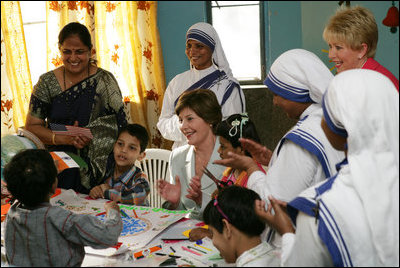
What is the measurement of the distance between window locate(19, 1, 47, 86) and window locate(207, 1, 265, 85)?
4.83ft

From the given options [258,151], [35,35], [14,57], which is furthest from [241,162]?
[35,35]

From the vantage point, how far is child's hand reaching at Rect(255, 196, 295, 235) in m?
1.51

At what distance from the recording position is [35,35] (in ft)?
13.7

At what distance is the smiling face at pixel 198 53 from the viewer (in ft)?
10.5

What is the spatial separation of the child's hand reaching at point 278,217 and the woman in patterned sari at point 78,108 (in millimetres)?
1517

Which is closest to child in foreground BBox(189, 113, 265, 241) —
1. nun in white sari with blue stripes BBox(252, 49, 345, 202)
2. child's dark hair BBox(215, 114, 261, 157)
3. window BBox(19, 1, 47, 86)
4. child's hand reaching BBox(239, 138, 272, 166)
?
child's dark hair BBox(215, 114, 261, 157)

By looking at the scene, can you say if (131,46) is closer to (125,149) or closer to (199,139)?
(125,149)

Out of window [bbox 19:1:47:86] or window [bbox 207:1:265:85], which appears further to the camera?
window [bbox 207:1:265:85]

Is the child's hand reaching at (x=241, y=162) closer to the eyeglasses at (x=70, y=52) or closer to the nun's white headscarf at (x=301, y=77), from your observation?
the nun's white headscarf at (x=301, y=77)

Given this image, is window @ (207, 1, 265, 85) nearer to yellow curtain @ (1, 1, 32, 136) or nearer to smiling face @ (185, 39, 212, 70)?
smiling face @ (185, 39, 212, 70)

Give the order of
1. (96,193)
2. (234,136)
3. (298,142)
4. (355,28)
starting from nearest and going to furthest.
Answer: (298,142), (234,136), (355,28), (96,193)

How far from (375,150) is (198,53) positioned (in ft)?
6.76

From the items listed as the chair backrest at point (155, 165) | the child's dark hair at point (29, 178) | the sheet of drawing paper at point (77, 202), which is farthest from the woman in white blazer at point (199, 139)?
the child's dark hair at point (29, 178)

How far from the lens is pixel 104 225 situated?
5.69ft
